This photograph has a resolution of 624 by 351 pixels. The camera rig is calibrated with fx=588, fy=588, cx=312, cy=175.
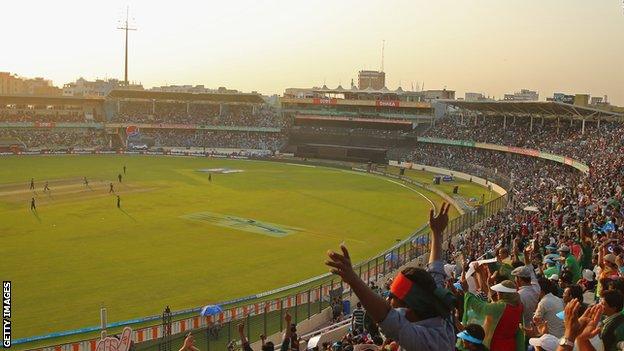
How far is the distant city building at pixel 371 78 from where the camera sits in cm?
15050

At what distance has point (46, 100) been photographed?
9569cm

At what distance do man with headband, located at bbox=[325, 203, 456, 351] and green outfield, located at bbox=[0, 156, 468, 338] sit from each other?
1896 cm

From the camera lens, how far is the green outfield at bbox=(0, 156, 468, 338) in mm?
23672

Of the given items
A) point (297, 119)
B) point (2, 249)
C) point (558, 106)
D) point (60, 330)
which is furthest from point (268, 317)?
point (297, 119)

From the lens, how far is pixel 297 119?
99000mm

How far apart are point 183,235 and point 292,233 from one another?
6664 millimetres

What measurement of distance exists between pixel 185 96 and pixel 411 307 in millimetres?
103591

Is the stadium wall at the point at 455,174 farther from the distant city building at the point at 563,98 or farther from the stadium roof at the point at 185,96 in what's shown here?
the stadium roof at the point at 185,96

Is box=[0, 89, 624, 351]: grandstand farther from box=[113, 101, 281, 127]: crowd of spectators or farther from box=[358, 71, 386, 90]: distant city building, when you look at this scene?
box=[358, 71, 386, 90]: distant city building

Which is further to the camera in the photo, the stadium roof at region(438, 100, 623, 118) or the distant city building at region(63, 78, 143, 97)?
the distant city building at region(63, 78, 143, 97)

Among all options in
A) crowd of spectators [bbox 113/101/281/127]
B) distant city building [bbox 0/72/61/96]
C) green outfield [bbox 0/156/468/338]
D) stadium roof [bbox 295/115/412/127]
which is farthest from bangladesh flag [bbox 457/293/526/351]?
distant city building [bbox 0/72/61/96]

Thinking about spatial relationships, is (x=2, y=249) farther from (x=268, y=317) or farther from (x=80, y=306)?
(x=268, y=317)

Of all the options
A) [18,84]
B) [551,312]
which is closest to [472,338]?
[551,312]

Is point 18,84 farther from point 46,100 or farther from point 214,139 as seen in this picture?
point 214,139
